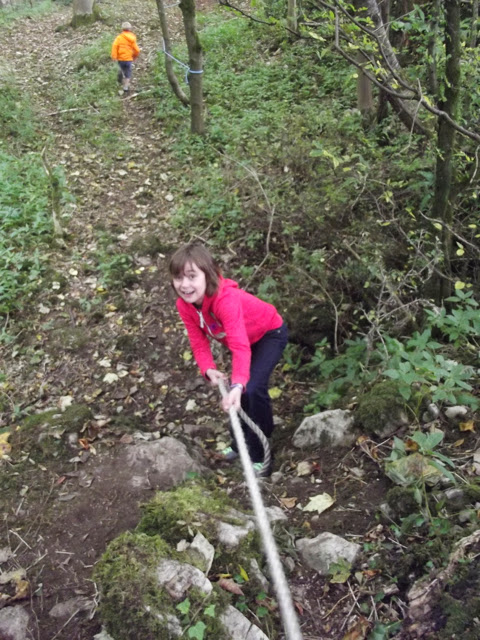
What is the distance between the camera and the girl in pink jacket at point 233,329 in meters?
3.37

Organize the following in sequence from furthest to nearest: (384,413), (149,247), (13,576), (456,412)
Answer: (149,247) < (384,413) < (456,412) < (13,576)

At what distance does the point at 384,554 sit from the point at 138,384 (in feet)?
10.6

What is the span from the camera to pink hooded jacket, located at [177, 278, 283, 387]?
3.45 m

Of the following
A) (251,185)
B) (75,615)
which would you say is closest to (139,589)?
(75,615)

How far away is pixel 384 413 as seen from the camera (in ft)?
11.1

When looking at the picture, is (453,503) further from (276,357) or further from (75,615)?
(75,615)

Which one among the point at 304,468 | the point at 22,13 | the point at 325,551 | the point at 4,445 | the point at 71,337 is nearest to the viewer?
the point at 325,551

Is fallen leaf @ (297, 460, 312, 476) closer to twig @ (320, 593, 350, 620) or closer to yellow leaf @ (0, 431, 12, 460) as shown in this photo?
twig @ (320, 593, 350, 620)

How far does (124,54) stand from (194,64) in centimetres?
377

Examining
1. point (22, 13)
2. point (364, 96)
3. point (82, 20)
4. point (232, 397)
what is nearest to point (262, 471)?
point (232, 397)

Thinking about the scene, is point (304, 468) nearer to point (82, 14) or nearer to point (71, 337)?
point (71, 337)

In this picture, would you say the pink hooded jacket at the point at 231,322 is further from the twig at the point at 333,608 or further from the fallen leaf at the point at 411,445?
the twig at the point at 333,608

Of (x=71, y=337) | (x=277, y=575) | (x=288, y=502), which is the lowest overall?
(x=71, y=337)

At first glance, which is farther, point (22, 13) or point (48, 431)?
point (22, 13)
